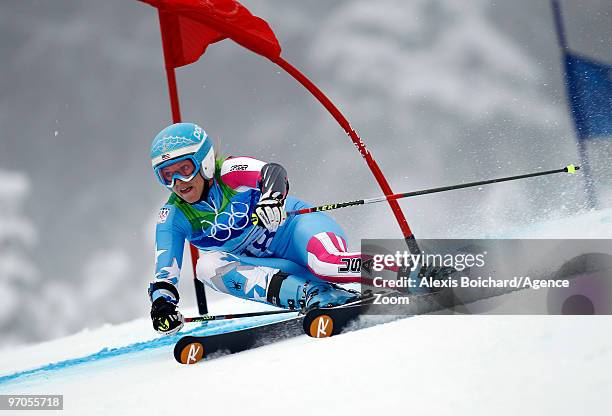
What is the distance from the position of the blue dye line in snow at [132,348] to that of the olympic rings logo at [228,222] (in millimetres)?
720

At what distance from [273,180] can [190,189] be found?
1.42 feet

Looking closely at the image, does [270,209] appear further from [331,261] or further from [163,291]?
[163,291]

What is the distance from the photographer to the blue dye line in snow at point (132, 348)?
4.30m

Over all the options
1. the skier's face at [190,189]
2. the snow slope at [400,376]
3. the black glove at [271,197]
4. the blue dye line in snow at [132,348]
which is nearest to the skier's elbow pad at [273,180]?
the black glove at [271,197]

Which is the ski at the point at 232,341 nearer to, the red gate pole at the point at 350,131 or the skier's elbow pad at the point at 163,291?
the skier's elbow pad at the point at 163,291

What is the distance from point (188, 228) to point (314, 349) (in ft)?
4.04

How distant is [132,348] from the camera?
453 centimetres

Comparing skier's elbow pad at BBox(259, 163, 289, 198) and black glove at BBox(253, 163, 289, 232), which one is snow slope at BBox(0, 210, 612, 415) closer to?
black glove at BBox(253, 163, 289, 232)

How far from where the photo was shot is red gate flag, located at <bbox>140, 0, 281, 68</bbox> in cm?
442

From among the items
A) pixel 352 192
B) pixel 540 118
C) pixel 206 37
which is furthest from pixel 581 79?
pixel 206 37

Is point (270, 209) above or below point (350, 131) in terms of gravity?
below

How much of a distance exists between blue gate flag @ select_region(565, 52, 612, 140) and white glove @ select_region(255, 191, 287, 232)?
12.7ft

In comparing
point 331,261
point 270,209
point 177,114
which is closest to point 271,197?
point 270,209

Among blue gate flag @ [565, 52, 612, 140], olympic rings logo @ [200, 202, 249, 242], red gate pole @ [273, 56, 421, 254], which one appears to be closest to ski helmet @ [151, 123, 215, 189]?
olympic rings logo @ [200, 202, 249, 242]
